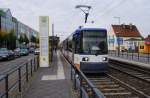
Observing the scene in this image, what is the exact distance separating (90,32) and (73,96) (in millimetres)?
10394

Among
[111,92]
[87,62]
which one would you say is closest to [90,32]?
[87,62]

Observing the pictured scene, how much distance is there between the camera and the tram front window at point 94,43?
21.1m

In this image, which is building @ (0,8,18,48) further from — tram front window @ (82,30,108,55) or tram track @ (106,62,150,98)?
tram front window @ (82,30,108,55)

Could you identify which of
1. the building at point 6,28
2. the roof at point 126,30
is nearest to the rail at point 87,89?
the building at point 6,28

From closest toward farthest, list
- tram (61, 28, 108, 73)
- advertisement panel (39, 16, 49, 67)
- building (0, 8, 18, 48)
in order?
tram (61, 28, 108, 73)
advertisement panel (39, 16, 49, 67)
building (0, 8, 18, 48)

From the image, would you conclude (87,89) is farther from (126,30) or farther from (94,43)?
(126,30)

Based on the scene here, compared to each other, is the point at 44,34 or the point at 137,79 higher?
the point at 44,34

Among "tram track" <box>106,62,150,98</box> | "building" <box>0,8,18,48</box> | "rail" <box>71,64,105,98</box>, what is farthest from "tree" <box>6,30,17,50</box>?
"rail" <box>71,64,105,98</box>

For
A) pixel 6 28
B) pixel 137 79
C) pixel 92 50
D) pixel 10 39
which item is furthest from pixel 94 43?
pixel 6 28

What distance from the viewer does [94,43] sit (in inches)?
834

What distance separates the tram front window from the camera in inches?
830

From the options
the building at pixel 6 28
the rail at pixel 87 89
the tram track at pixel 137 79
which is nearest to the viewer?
the rail at pixel 87 89

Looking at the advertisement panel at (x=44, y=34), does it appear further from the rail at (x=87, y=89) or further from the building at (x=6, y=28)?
the building at (x=6, y=28)

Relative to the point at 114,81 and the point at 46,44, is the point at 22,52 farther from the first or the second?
the point at 114,81
